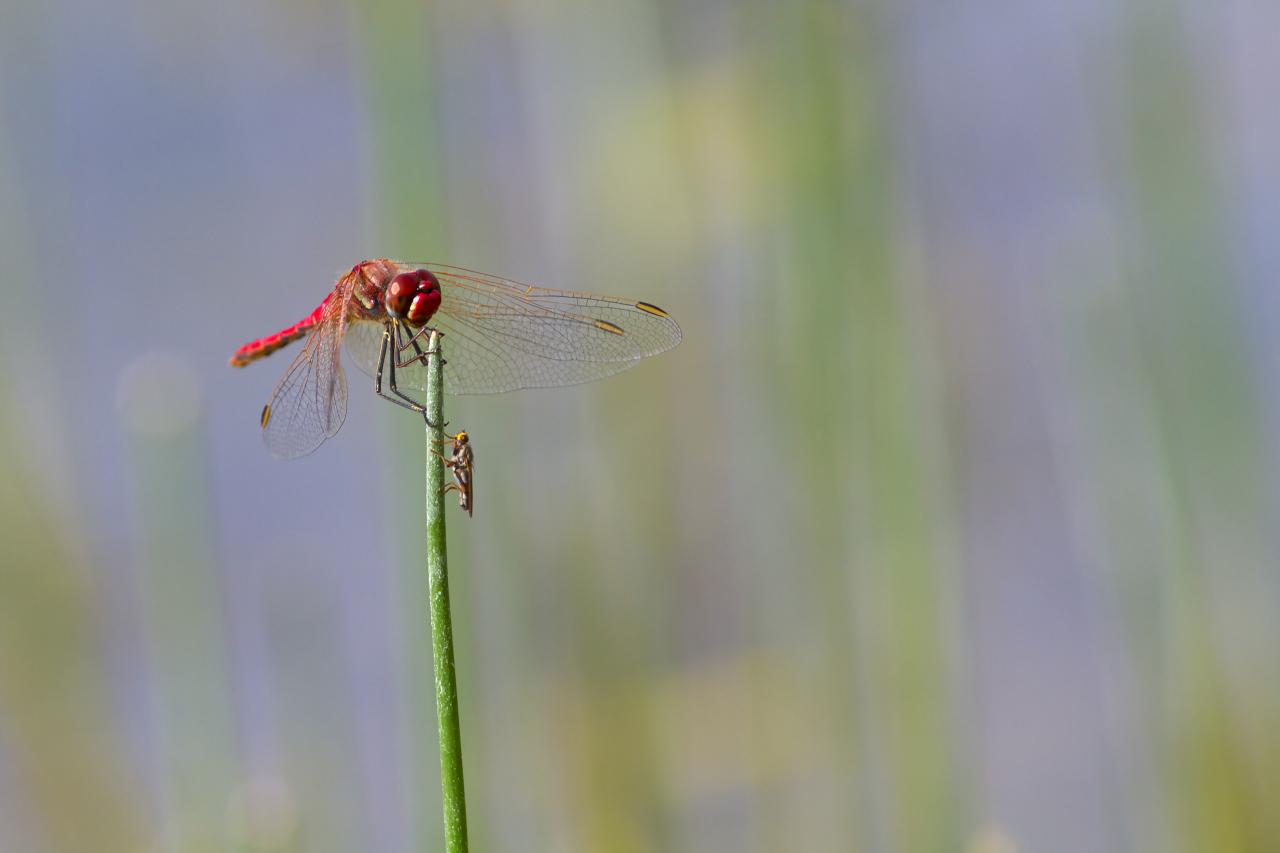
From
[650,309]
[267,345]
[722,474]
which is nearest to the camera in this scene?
[650,309]

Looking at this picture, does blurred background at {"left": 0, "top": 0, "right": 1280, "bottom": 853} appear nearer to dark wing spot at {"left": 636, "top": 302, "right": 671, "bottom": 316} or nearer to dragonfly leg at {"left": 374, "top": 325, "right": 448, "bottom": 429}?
dragonfly leg at {"left": 374, "top": 325, "right": 448, "bottom": 429}

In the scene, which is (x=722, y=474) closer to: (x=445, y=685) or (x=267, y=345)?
(x=267, y=345)

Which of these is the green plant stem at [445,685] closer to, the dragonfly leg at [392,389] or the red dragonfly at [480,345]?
the dragonfly leg at [392,389]

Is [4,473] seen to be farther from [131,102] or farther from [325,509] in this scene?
[131,102]

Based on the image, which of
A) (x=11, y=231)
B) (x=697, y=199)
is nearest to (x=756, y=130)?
(x=697, y=199)

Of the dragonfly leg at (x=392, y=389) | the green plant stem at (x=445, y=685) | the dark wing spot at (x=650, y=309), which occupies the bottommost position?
the green plant stem at (x=445, y=685)

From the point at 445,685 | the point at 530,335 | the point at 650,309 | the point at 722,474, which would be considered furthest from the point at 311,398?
the point at 722,474

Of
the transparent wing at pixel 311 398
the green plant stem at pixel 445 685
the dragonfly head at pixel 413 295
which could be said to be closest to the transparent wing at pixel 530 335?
the transparent wing at pixel 311 398
